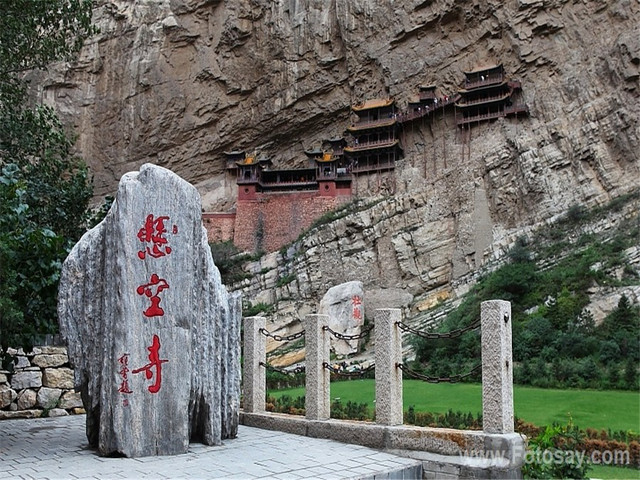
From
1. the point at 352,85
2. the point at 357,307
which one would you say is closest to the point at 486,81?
the point at 352,85

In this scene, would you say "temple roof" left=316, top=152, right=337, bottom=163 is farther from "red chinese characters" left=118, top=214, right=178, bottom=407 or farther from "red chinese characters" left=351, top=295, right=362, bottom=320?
"red chinese characters" left=118, top=214, right=178, bottom=407

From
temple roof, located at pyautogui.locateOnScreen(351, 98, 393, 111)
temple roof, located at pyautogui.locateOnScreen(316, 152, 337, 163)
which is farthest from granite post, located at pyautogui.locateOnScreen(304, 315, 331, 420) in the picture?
temple roof, located at pyautogui.locateOnScreen(351, 98, 393, 111)

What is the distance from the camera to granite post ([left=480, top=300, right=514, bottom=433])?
4777 millimetres

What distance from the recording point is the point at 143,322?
5.29 metres

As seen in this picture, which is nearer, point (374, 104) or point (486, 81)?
point (486, 81)

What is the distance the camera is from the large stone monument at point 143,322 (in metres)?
5.17

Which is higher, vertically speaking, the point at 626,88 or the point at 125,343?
the point at 626,88

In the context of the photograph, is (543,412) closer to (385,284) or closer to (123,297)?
(123,297)

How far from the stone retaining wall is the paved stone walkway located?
5.89 feet

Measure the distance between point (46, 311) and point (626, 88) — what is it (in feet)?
75.6

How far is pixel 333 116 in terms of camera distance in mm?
31547

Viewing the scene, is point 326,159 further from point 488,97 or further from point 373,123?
point 488,97

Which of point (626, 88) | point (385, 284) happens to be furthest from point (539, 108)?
point (385, 284)

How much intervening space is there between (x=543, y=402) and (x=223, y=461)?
5039 mm
